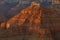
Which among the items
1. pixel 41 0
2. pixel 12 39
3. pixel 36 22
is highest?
pixel 41 0

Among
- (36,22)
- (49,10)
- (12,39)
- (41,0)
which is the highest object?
(41,0)

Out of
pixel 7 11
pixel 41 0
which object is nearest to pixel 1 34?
pixel 7 11

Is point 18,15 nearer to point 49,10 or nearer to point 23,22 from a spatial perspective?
point 23,22

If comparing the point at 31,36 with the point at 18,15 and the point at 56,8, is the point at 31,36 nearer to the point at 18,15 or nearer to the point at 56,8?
the point at 18,15

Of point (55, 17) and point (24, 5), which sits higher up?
point (24, 5)

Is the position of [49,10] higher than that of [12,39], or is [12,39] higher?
[49,10]

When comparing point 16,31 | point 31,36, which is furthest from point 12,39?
point 31,36

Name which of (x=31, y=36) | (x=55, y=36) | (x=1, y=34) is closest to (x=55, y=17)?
(x=55, y=36)

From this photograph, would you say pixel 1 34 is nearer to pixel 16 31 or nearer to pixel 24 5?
pixel 16 31
